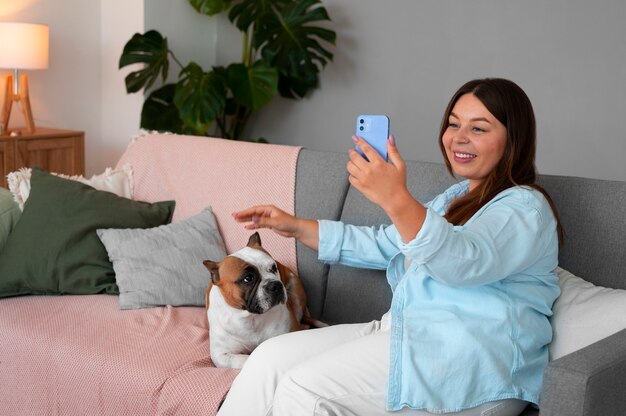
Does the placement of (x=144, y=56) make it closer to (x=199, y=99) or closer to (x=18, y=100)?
(x=199, y=99)

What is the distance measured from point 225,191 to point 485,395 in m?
1.34

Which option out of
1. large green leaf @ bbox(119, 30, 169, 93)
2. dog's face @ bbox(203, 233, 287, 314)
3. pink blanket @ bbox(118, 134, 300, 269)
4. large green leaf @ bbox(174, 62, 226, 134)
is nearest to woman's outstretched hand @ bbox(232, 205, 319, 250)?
dog's face @ bbox(203, 233, 287, 314)

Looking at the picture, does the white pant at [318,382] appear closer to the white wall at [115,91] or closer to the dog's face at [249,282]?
the dog's face at [249,282]

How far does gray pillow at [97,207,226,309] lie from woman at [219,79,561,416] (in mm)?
726

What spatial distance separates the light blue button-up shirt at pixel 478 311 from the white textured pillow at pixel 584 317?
39mm

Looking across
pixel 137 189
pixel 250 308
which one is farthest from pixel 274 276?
pixel 137 189

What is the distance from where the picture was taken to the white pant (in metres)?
1.62

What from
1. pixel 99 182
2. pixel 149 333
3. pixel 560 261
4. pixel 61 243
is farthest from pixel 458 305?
pixel 99 182

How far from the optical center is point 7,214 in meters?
2.71

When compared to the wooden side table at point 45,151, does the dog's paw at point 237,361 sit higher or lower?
lower

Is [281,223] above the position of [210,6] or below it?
below

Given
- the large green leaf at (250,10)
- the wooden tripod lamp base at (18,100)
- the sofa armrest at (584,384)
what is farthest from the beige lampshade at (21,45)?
the sofa armrest at (584,384)

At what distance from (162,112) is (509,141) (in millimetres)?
3241

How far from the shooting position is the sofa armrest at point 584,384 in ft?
4.64
